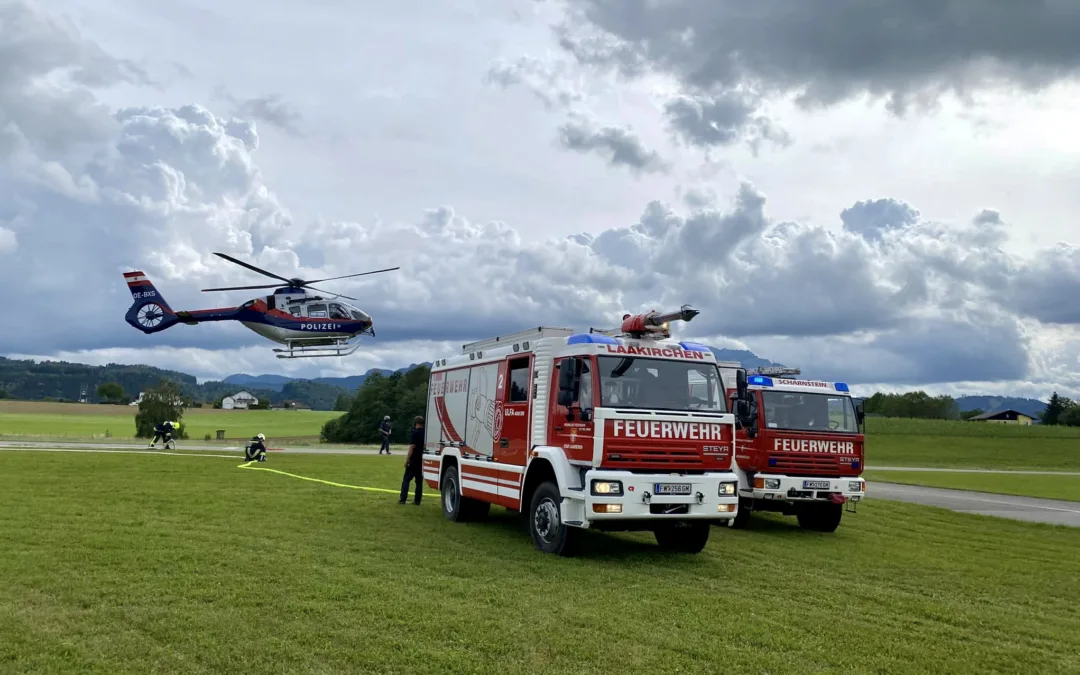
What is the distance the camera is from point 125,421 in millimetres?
95812

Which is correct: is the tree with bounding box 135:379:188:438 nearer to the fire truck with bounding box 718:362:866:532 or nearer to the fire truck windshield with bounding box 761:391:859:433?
the fire truck with bounding box 718:362:866:532

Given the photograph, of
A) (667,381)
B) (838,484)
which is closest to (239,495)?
(667,381)

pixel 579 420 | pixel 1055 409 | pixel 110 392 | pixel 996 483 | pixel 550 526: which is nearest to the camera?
pixel 579 420

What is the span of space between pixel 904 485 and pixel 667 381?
2231 centimetres

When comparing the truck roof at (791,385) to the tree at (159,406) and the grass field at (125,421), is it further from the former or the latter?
the tree at (159,406)

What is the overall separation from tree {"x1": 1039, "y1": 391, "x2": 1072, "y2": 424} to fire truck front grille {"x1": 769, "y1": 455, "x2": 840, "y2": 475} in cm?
12147

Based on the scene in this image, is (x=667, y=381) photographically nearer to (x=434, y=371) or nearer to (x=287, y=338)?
(x=434, y=371)

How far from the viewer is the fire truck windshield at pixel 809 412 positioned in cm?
1526

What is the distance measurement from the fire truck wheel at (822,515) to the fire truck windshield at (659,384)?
16.6 feet

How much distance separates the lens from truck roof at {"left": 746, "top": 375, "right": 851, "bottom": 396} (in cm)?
1552

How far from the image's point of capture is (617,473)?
10.6 metres

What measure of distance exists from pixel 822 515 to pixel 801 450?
150 cm

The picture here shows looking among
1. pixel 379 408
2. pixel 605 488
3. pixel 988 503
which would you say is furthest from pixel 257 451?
pixel 379 408

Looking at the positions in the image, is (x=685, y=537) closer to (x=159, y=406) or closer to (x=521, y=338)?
(x=521, y=338)
